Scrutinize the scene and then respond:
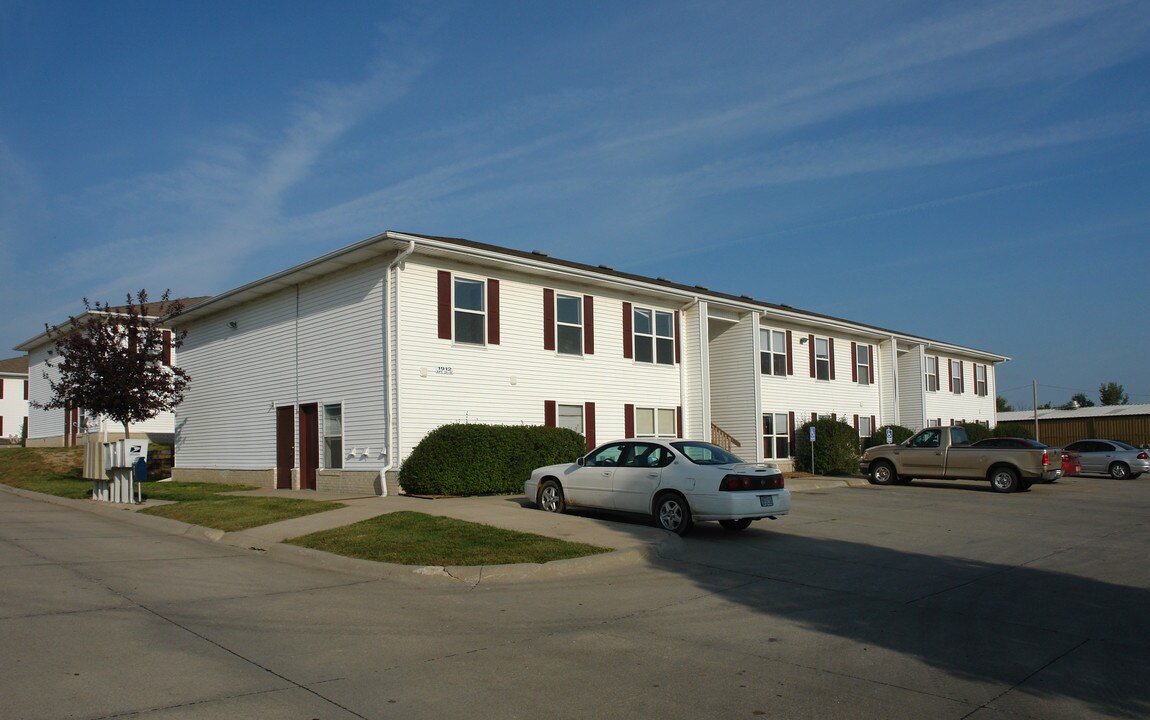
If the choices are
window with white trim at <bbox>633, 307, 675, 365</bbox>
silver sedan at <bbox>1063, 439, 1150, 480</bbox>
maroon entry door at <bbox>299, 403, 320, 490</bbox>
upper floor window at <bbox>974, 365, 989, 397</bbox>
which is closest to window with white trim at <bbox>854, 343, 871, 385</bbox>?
silver sedan at <bbox>1063, 439, 1150, 480</bbox>

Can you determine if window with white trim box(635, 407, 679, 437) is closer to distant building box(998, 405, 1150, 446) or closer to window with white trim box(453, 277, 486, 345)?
window with white trim box(453, 277, 486, 345)

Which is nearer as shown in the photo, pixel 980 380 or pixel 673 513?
pixel 673 513

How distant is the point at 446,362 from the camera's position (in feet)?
66.2

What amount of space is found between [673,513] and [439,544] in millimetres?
3823

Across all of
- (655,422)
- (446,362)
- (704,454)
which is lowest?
(704,454)

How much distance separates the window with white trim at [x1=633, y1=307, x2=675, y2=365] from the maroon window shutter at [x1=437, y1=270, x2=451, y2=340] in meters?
7.01

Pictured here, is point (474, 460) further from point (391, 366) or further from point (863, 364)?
point (863, 364)

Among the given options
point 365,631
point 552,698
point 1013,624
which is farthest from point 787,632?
point 365,631

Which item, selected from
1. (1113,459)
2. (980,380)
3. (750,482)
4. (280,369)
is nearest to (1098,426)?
(980,380)

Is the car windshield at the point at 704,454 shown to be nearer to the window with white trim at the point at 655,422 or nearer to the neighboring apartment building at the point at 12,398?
the window with white trim at the point at 655,422

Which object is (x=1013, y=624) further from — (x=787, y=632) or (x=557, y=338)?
(x=557, y=338)

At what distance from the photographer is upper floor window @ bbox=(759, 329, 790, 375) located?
31.1m

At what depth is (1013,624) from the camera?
8.16 meters

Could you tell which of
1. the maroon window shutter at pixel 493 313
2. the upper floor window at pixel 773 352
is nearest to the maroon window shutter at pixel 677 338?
the upper floor window at pixel 773 352
